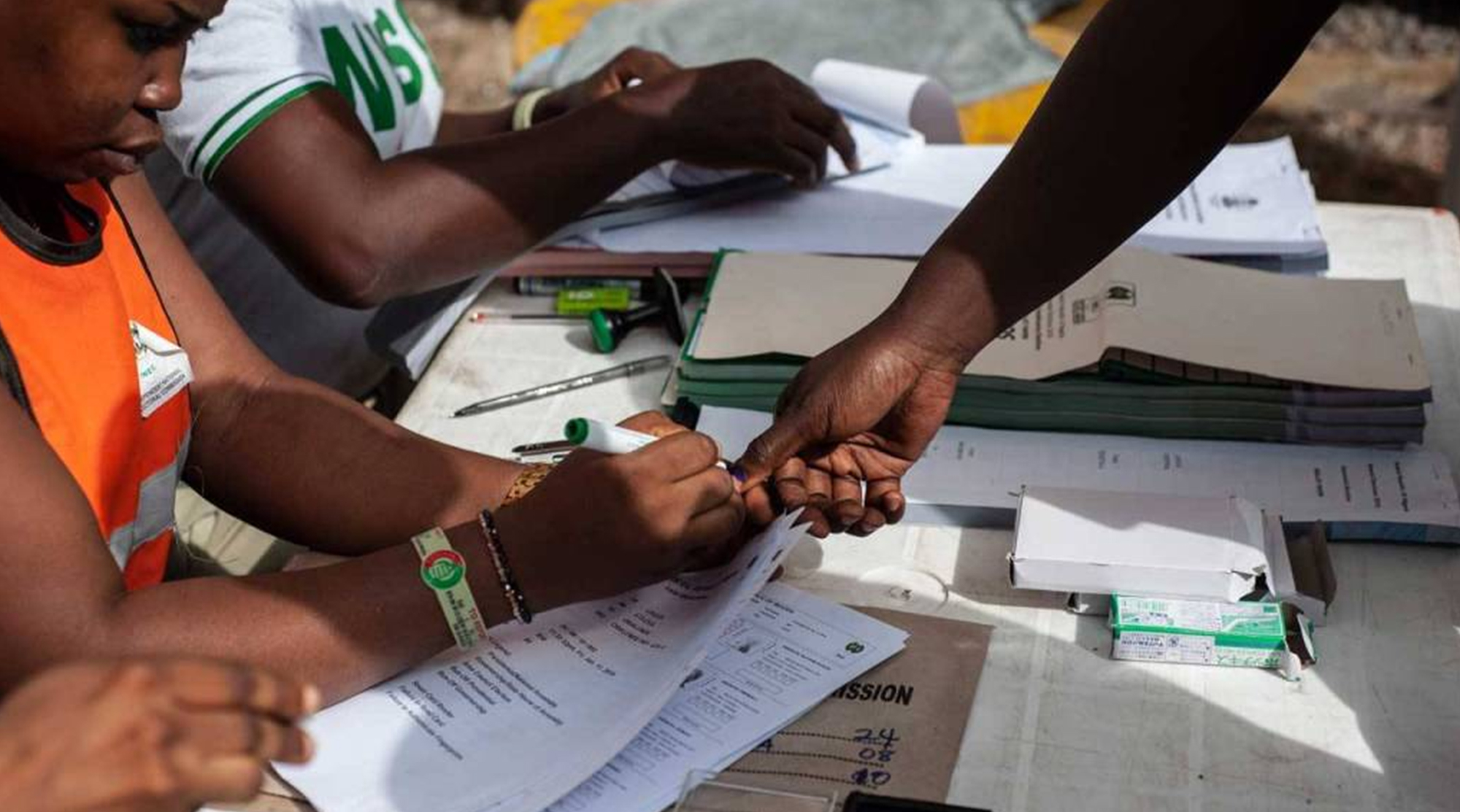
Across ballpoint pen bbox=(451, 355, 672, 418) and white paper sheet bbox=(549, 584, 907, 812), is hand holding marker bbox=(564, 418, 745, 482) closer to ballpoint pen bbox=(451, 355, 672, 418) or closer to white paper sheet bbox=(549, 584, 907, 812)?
white paper sheet bbox=(549, 584, 907, 812)

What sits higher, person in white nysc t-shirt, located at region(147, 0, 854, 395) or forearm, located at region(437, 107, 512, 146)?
person in white nysc t-shirt, located at region(147, 0, 854, 395)

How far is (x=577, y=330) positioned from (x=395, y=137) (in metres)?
0.39

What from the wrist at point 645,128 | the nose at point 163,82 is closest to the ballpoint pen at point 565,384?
the wrist at point 645,128

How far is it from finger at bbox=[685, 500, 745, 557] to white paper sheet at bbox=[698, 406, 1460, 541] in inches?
7.5

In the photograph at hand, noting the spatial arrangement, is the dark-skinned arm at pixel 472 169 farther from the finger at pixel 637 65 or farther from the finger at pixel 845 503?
the finger at pixel 845 503

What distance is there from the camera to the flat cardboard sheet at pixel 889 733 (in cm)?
110

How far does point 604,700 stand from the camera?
117 cm

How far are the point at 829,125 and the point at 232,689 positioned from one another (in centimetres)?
123

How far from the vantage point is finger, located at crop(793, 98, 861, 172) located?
6.16 ft

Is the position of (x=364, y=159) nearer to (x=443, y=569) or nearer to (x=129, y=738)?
(x=443, y=569)

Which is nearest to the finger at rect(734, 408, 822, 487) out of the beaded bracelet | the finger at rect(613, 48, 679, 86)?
the beaded bracelet

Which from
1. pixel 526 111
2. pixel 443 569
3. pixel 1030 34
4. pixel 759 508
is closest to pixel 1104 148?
pixel 759 508

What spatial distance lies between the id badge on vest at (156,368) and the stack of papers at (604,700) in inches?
13.6

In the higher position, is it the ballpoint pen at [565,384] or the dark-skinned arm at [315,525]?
the dark-skinned arm at [315,525]
